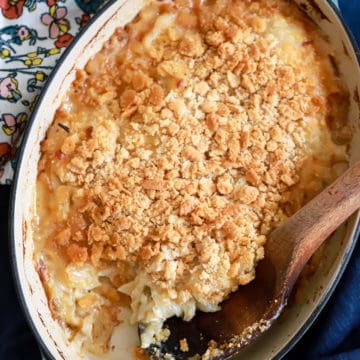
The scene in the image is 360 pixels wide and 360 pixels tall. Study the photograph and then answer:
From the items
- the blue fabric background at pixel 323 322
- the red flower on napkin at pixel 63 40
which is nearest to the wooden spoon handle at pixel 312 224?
the blue fabric background at pixel 323 322

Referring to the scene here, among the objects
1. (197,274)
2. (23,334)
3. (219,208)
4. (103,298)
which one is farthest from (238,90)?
(23,334)

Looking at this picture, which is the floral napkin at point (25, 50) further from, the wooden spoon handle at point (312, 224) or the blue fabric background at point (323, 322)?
the wooden spoon handle at point (312, 224)

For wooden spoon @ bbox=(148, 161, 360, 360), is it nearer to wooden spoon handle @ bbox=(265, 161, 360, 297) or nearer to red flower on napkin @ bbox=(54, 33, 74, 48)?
wooden spoon handle @ bbox=(265, 161, 360, 297)

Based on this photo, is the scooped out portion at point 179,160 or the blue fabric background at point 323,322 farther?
the blue fabric background at point 323,322

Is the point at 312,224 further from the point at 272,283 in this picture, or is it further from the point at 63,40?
the point at 63,40

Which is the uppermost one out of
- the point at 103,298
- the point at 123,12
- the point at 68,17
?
the point at 123,12

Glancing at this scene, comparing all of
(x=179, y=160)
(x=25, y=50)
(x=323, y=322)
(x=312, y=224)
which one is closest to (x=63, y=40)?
(x=25, y=50)

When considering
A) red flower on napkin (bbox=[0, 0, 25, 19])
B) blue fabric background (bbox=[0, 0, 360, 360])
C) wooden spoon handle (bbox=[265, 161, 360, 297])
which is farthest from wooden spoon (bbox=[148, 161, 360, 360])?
red flower on napkin (bbox=[0, 0, 25, 19])

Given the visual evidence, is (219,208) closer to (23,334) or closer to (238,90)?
(238,90)
